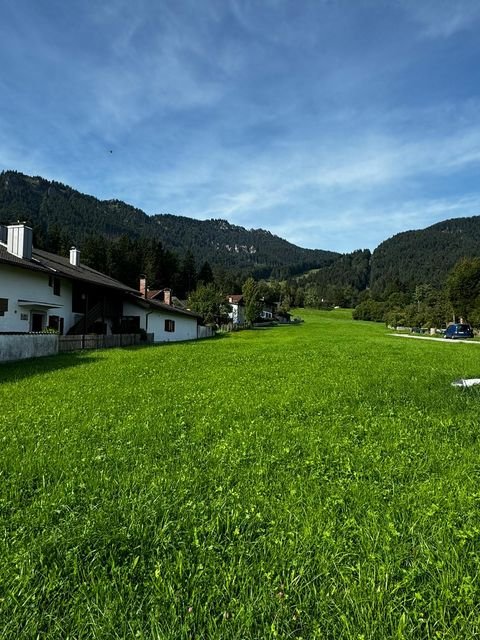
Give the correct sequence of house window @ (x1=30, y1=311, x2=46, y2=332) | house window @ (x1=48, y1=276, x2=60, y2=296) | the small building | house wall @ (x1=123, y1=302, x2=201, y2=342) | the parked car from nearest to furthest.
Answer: the small building → house window @ (x1=30, y1=311, x2=46, y2=332) → house window @ (x1=48, y1=276, x2=60, y2=296) → house wall @ (x1=123, y1=302, x2=201, y2=342) → the parked car

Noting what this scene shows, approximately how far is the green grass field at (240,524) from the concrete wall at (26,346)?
13.1 meters

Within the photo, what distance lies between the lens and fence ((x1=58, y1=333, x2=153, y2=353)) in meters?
24.4

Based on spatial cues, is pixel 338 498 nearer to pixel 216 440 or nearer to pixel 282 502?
pixel 282 502

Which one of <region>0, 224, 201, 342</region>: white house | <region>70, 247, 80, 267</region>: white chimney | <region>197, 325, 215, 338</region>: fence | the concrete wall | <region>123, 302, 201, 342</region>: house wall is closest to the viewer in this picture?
the concrete wall

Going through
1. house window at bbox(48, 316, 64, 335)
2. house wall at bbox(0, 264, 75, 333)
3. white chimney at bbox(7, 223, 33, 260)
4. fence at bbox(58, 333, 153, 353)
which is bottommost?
fence at bbox(58, 333, 153, 353)

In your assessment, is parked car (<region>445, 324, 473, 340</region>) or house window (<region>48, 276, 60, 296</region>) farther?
parked car (<region>445, 324, 473, 340</region>)

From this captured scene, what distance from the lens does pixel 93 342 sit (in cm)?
2705

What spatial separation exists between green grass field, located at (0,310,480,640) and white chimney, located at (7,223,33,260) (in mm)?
24540

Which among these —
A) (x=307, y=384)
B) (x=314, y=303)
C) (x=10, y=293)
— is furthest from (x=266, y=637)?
(x=314, y=303)

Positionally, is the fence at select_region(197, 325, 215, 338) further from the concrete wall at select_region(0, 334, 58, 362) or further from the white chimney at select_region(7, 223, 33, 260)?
the concrete wall at select_region(0, 334, 58, 362)

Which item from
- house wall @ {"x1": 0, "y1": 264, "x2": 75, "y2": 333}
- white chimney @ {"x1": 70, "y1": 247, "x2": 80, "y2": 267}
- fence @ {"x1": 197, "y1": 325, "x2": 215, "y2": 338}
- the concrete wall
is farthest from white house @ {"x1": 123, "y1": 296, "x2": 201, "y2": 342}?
the concrete wall

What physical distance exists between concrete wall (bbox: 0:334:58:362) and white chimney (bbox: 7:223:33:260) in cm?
962

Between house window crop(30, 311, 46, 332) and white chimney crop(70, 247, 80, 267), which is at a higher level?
white chimney crop(70, 247, 80, 267)

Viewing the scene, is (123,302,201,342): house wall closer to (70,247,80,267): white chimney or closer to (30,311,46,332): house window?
(70,247,80,267): white chimney
